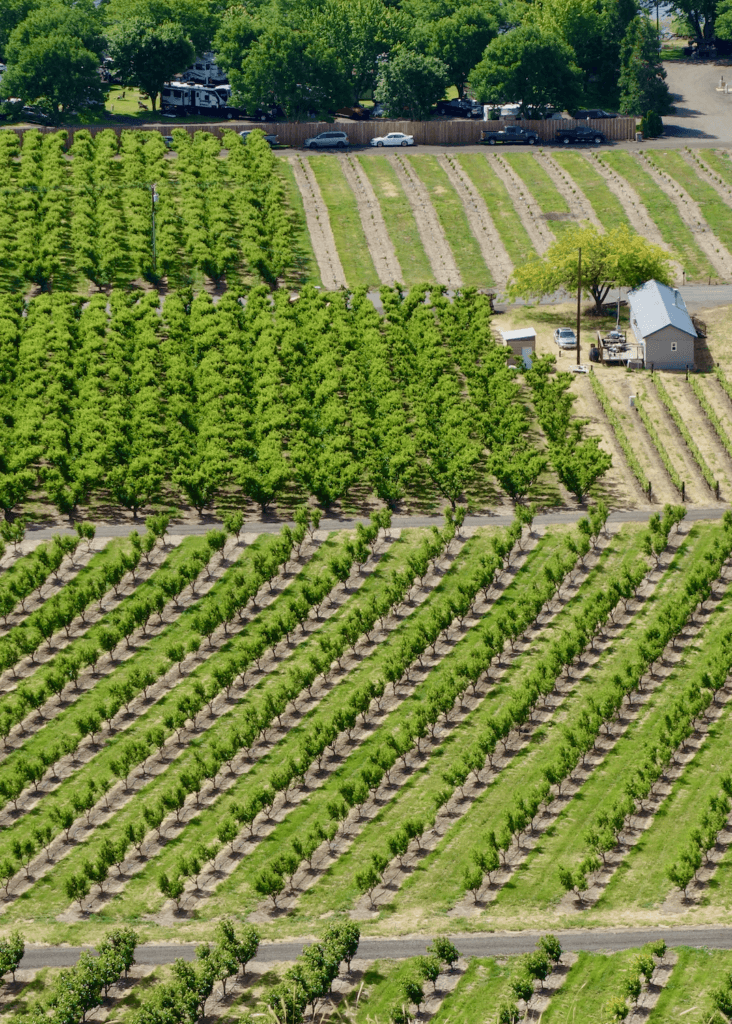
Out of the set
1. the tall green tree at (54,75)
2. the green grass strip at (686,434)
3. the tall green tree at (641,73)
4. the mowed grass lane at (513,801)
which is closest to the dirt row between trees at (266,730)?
the mowed grass lane at (513,801)

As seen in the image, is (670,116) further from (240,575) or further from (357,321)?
(240,575)

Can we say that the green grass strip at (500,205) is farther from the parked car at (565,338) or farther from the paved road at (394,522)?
the paved road at (394,522)

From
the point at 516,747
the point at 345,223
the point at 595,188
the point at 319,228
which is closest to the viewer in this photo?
the point at 516,747

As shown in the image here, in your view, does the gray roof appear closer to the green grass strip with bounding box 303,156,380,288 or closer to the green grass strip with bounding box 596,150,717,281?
the green grass strip with bounding box 596,150,717,281

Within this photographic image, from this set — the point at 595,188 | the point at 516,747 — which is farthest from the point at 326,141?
the point at 516,747

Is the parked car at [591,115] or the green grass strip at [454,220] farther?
the parked car at [591,115]

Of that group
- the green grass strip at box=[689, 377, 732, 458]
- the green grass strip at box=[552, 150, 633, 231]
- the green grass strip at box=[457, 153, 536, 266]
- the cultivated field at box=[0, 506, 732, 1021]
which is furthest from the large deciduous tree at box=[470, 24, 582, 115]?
the cultivated field at box=[0, 506, 732, 1021]

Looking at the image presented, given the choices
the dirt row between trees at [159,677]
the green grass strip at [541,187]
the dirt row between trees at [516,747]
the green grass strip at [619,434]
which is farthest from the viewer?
the green grass strip at [541,187]

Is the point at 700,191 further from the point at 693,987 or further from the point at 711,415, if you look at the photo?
the point at 693,987
